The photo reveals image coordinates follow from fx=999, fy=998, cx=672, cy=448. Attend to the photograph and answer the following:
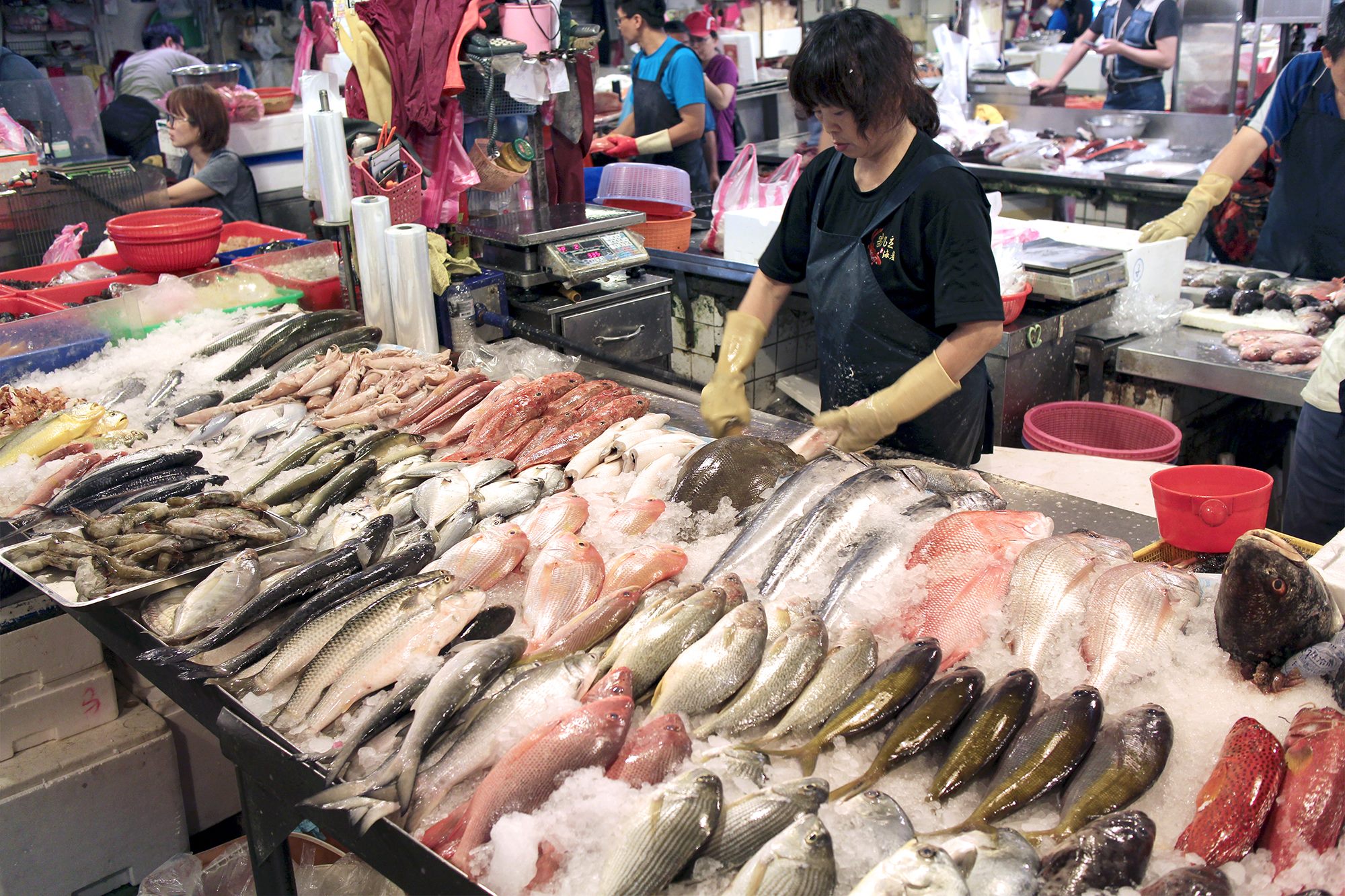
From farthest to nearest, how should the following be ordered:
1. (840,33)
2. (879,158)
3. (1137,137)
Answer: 1. (1137,137)
2. (879,158)
3. (840,33)

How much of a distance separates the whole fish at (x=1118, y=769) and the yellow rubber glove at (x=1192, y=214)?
13.6 feet

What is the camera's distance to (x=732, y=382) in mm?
3285

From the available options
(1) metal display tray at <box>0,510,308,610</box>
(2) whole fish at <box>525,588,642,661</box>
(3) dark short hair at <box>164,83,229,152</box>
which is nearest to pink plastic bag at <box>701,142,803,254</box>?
(3) dark short hair at <box>164,83,229,152</box>

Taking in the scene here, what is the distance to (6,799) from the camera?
2914 mm

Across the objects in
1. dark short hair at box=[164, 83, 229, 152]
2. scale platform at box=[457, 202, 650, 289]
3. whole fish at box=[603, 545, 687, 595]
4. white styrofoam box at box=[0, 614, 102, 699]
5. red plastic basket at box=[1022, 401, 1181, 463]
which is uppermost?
dark short hair at box=[164, 83, 229, 152]

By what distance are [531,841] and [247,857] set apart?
1.89 meters

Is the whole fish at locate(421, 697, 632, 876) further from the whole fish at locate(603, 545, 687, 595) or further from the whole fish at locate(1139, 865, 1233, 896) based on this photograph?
the whole fish at locate(1139, 865, 1233, 896)

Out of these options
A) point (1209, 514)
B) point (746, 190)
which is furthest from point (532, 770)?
point (746, 190)

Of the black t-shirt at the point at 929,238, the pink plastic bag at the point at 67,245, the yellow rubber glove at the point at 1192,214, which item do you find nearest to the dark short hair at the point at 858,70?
the black t-shirt at the point at 929,238

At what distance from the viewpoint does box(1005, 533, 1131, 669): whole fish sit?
185 centimetres

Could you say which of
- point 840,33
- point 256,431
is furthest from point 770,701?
point 256,431

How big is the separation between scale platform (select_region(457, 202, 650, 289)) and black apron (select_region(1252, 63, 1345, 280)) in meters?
3.39

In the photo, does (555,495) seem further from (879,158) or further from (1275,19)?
(1275,19)

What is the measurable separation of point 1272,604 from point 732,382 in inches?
72.6
